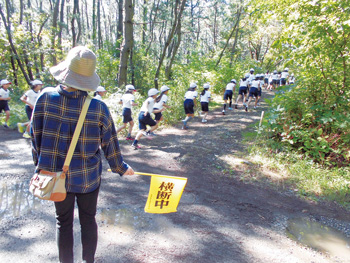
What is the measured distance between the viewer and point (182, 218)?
358cm

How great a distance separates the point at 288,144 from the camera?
6.49 meters

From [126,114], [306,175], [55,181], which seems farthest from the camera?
[126,114]

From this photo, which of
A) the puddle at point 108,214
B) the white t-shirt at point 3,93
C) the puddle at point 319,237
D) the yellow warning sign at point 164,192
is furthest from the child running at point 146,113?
the white t-shirt at point 3,93

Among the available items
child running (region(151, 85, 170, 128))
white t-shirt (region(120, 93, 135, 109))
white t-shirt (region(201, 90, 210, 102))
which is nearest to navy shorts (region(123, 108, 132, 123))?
white t-shirt (region(120, 93, 135, 109))

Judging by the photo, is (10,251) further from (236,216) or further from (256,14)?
(256,14)

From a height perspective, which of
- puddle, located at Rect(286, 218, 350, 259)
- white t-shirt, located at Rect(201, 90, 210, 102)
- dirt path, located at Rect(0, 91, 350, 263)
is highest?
white t-shirt, located at Rect(201, 90, 210, 102)

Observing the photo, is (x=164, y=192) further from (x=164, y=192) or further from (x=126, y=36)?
(x=126, y=36)

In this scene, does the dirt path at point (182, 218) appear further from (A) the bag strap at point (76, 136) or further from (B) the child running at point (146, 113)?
(A) the bag strap at point (76, 136)

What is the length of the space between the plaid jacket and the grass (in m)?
4.58

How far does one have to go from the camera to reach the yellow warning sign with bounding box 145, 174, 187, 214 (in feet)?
8.90

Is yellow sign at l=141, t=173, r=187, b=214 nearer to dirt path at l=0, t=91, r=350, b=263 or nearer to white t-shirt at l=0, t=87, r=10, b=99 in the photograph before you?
dirt path at l=0, t=91, r=350, b=263

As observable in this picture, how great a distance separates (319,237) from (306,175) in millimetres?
2182

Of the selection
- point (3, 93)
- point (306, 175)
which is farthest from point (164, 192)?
point (3, 93)

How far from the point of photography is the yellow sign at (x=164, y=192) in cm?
271
